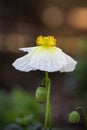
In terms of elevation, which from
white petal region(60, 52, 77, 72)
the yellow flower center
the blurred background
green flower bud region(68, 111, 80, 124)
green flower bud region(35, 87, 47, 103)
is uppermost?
the blurred background

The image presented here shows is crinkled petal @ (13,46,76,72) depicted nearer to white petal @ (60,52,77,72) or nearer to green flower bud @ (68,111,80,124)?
white petal @ (60,52,77,72)

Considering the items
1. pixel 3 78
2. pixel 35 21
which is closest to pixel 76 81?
pixel 3 78

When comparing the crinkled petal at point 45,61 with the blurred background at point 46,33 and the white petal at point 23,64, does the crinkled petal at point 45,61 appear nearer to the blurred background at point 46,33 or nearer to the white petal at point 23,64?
the white petal at point 23,64

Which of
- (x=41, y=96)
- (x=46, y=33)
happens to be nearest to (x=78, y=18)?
(x=46, y=33)

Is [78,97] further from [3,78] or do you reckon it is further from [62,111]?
[3,78]

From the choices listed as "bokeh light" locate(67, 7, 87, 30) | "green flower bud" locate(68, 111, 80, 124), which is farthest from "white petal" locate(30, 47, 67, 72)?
"bokeh light" locate(67, 7, 87, 30)

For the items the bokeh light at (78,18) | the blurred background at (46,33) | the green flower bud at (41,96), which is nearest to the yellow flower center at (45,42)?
the green flower bud at (41,96)

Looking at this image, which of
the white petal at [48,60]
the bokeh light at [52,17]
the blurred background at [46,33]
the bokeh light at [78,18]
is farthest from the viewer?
the bokeh light at [52,17]
